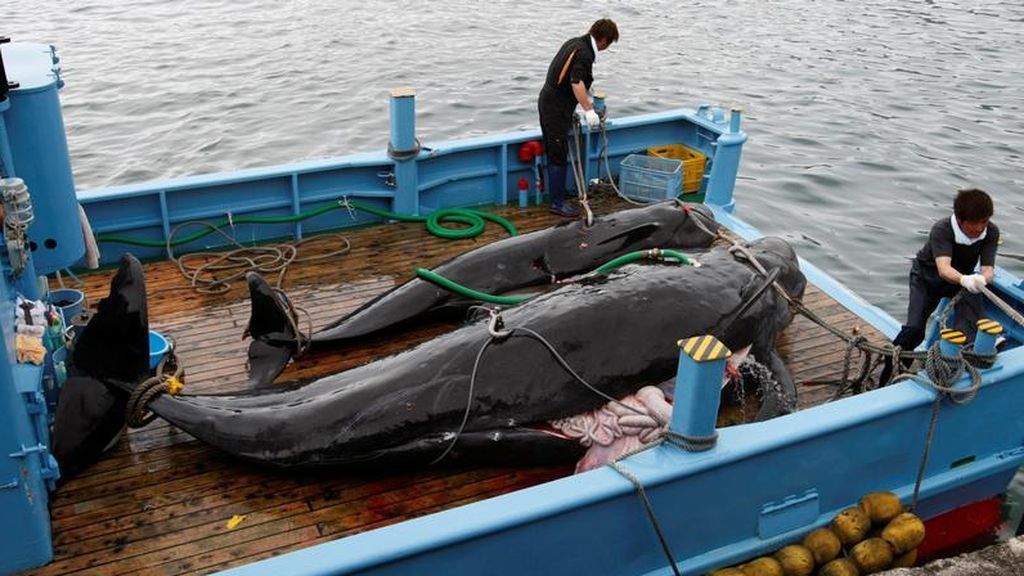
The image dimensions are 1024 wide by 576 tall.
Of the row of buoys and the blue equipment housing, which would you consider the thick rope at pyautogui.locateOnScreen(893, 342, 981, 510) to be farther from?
the blue equipment housing

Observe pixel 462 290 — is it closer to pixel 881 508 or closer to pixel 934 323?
A: pixel 881 508

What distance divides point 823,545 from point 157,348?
4.64m

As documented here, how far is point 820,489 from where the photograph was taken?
5324mm

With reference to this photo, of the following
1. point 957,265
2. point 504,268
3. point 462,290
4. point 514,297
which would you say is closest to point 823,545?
point 957,265

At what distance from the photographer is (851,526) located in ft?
17.3

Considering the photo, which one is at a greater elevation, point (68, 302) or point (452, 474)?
point (68, 302)

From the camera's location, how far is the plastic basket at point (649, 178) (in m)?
9.57

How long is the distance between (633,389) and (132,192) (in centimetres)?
508

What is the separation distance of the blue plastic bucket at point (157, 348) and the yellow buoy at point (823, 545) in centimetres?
449

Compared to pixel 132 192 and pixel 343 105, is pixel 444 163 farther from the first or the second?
pixel 343 105

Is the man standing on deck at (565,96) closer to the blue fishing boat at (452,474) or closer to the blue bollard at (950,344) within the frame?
the blue fishing boat at (452,474)

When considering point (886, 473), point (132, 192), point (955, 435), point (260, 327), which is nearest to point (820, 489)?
point (886, 473)

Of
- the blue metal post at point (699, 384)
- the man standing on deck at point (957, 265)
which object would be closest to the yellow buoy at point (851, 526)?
the blue metal post at point (699, 384)

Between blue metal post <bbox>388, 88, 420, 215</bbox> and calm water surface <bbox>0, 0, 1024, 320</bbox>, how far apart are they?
18.7 feet
